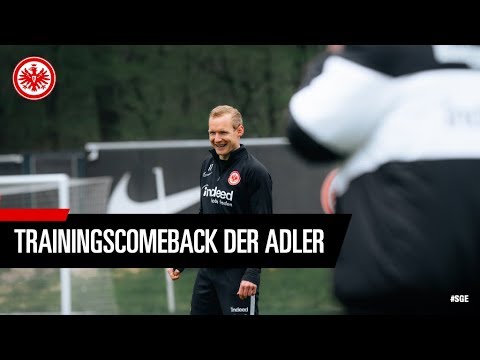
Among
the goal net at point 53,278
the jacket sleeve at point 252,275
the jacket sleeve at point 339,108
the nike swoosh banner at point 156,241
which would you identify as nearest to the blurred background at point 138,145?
the goal net at point 53,278

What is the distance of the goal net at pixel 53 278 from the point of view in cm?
697

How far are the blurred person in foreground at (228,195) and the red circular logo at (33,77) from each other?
1462 mm

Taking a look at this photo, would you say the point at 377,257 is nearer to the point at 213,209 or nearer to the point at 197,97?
the point at 213,209

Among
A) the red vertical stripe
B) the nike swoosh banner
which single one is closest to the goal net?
the red vertical stripe

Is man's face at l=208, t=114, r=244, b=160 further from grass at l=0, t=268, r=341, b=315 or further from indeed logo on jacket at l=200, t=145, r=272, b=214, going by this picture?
grass at l=0, t=268, r=341, b=315

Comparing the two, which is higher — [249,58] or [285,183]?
[249,58]

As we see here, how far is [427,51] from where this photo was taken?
2.25 m

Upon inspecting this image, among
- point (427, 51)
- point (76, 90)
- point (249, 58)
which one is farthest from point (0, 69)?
point (427, 51)

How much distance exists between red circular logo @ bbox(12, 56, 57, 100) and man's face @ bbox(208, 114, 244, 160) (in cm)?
142

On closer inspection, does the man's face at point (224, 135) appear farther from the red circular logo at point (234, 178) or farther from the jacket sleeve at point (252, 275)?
the jacket sleeve at point (252, 275)

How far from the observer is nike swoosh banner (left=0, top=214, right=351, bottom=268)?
3.90m
